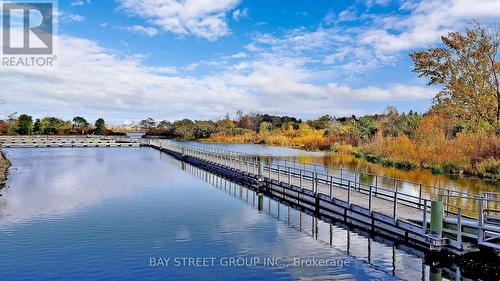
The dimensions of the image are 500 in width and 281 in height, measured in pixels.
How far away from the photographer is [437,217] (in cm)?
1278

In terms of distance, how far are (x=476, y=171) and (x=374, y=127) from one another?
35.6 meters

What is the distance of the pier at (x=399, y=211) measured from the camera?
40.8ft

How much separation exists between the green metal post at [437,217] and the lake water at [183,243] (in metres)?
0.90

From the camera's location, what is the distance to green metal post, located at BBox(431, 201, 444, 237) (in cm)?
1265

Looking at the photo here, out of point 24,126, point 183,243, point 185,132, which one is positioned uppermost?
point 24,126

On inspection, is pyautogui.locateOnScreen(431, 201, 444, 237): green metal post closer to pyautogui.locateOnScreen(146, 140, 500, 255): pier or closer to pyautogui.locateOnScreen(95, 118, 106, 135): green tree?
pyautogui.locateOnScreen(146, 140, 500, 255): pier

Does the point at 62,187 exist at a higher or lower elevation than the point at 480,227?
lower

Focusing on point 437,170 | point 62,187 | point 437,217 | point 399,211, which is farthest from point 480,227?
point 437,170

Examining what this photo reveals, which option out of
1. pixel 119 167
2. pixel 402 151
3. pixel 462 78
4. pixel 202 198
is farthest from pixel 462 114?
pixel 119 167

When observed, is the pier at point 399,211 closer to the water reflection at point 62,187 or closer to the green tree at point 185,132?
the water reflection at point 62,187

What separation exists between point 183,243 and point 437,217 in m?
8.32

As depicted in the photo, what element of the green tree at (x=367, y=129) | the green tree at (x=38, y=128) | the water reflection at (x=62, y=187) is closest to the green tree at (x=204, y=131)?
the green tree at (x=38, y=128)

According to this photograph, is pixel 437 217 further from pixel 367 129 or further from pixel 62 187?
pixel 367 129

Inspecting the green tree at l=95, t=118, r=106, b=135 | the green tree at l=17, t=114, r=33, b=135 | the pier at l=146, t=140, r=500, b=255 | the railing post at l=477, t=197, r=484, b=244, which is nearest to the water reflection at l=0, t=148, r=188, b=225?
the pier at l=146, t=140, r=500, b=255
